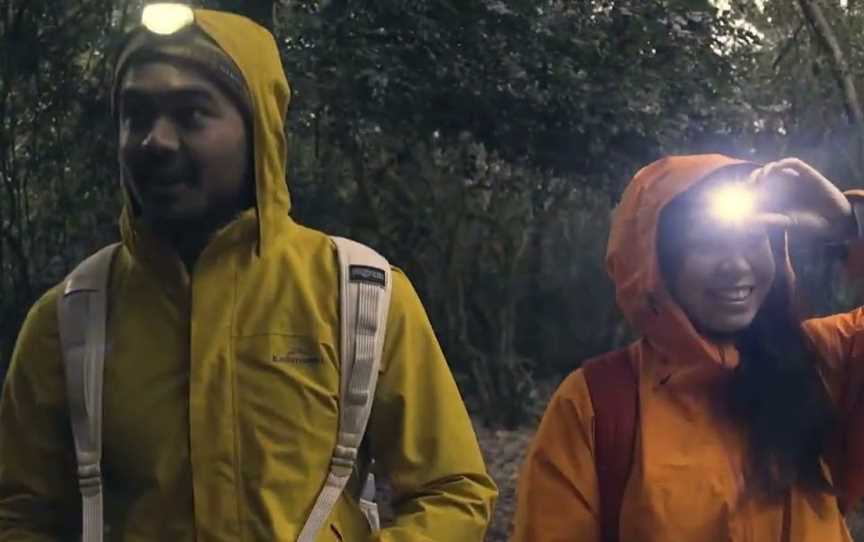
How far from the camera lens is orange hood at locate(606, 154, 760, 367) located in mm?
2734

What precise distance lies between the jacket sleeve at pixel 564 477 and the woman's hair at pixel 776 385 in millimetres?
329

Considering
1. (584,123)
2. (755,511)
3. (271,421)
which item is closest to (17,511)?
(271,421)

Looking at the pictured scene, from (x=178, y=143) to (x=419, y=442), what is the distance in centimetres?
71

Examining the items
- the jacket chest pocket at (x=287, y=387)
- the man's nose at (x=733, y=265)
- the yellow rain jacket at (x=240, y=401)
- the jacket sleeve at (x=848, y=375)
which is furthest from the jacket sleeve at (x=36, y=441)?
the jacket sleeve at (x=848, y=375)

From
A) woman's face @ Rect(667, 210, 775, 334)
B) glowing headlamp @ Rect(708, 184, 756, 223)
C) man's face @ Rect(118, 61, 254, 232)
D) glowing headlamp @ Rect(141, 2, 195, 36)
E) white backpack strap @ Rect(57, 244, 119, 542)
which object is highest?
glowing headlamp @ Rect(141, 2, 195, 36)

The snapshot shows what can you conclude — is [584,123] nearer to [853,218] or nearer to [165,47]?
[853,218]

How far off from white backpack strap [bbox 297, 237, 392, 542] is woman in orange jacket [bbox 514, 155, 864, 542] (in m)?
0.59

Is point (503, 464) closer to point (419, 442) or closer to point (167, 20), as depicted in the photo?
point (419, 442)

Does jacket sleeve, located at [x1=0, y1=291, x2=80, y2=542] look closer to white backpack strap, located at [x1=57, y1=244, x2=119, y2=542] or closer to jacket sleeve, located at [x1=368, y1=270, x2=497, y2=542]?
Answer: white backpack strap, located at [x1=57, y1=244, x2=119, y2=542]

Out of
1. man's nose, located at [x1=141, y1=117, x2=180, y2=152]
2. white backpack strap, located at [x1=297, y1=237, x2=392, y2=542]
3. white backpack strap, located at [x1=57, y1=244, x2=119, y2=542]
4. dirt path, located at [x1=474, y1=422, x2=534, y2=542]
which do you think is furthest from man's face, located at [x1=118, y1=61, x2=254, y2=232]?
dirt path, located at [x1=474, y1=422, x2=534, y2=542]

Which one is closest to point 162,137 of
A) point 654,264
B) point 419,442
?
point 419,442

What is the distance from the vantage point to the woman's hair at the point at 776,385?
107 inches

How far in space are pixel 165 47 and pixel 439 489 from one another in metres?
0.97

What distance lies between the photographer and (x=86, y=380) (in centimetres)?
230
